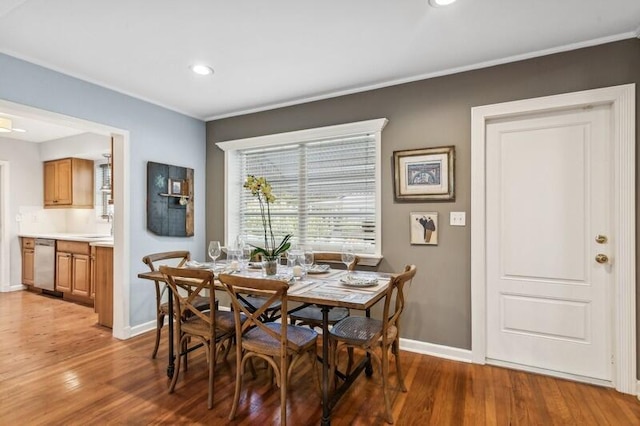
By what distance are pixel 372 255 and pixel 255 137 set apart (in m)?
1.93

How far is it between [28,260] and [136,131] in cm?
375

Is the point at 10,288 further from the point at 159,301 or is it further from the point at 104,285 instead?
the point at 159,301

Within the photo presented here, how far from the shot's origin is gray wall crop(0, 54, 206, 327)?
2670mm

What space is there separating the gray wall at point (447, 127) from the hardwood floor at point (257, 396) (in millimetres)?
415

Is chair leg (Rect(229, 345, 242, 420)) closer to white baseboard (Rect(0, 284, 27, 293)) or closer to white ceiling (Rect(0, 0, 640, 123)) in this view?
white ceiling (Rect(0, 0, 640, 123))

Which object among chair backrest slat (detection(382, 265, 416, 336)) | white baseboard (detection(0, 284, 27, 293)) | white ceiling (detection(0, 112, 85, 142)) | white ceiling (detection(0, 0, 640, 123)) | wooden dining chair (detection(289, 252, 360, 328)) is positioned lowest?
white baseboard (detection(0, 284, 27, 293))

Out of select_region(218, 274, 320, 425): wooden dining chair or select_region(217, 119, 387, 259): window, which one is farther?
select_region(217, 119, 387, 259): window

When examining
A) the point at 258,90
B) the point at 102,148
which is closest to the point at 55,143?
the point at 102,148

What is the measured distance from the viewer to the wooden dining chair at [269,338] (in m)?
1.84

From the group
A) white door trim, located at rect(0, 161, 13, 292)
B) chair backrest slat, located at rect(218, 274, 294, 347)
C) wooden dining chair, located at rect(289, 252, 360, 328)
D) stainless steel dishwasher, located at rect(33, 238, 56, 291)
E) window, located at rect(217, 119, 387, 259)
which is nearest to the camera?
chair backrest slat, located at rect(218, 274, 294, 347)

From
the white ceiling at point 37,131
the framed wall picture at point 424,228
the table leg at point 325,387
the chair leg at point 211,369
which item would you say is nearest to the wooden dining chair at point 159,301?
the chair leg at point 211,369

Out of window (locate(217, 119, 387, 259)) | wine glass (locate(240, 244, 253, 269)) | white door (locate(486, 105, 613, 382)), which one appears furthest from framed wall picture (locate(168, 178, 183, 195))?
white door (locate(486, 105, 613, 382))

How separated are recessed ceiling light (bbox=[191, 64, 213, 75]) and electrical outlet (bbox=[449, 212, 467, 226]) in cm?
243

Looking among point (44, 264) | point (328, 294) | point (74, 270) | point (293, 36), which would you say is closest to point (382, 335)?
point (328, 294)
